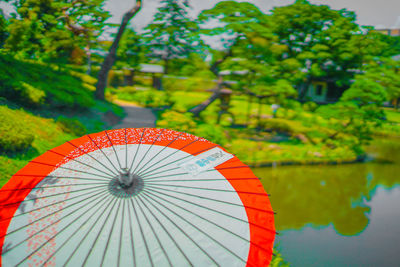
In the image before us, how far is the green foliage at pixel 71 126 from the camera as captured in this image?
17.2 ft

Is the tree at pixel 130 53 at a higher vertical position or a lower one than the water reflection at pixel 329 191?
higher

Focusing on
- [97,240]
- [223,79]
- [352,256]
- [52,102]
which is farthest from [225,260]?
[223,79]

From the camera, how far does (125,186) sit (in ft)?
4.54

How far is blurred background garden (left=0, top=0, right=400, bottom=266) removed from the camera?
518 cm

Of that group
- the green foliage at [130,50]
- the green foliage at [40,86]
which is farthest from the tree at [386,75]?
the green foliage at [40,86]

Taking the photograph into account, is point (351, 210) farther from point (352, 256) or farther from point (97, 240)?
point (97, 240)

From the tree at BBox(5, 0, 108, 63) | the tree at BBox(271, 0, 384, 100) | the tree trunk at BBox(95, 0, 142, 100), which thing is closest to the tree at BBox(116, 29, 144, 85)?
the tree trunk at BBox(95, 0, 142, 100)

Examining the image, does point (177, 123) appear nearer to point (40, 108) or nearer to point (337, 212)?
point (40, 108)

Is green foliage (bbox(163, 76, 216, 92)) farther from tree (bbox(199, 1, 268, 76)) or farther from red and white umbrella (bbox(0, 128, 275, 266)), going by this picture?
red and white umbrella (bbox(0, 128, 275, 266))

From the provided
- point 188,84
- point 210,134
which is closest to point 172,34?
point 188,84

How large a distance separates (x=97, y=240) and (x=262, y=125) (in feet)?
24.4

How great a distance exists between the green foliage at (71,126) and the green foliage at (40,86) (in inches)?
17.5

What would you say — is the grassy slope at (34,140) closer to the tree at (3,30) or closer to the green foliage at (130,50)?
the tree at (3,30)

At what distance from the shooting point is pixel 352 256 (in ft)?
11.7
